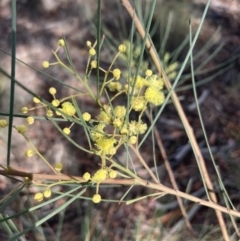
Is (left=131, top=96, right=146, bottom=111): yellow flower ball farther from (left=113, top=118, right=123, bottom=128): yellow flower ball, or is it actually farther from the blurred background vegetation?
the blurred background vegetation

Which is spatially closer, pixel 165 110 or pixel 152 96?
pixel 152 96

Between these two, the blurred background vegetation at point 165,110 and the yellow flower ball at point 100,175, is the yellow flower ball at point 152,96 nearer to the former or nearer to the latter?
the yellow flower ball at point 100,175

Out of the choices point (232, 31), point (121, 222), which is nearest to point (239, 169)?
point (121, 222)

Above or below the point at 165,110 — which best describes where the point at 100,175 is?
above

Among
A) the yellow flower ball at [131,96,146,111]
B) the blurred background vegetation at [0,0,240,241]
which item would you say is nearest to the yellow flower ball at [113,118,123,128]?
the yellow flower ball at [131,96,146,111]

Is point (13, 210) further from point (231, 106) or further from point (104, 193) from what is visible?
point (231, 106)

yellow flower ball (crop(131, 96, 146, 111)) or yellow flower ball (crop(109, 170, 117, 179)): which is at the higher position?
yellow flower ball (crop(131, 96, 146, 111))

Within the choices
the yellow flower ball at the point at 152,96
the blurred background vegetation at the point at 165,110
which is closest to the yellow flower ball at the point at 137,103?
the yellow flower ball at the point at 152,96

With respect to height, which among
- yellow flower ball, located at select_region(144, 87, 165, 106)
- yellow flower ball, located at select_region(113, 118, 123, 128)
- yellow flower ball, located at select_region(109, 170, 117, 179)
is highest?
yellow flower ball, located at select_region(144, 87, 165, 106)

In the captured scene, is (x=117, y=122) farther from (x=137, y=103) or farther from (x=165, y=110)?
(x=165, y=110)

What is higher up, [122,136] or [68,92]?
[122,136]

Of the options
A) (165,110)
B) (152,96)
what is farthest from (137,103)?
(165,110)
